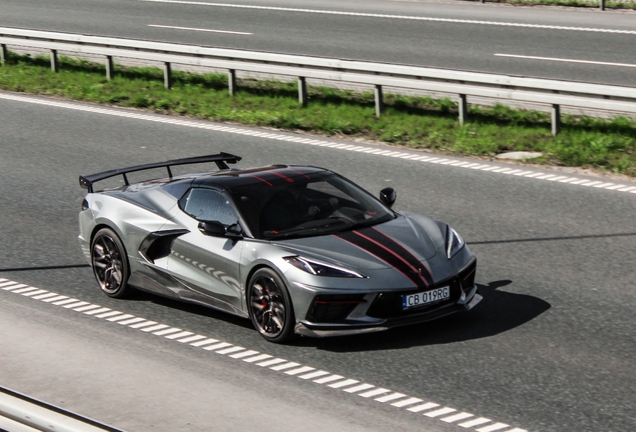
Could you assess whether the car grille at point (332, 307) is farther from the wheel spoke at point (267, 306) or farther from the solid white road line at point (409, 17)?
the solid white road line at point (409, 17)

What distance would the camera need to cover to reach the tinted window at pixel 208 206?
9.16 m

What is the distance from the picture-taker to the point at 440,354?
805 cm

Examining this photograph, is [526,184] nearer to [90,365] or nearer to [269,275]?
[269,275]

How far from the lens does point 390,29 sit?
25.2 m

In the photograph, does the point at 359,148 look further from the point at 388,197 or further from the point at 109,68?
the point at 109,68

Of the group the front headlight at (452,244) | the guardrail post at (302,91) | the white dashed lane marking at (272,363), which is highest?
the guardrail post at (302,91)

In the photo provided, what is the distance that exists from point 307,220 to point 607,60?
1360cm

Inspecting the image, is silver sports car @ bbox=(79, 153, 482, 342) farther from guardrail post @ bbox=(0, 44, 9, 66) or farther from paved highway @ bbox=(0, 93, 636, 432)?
guardrail post @ bbox=(0, 44, 9, 66)

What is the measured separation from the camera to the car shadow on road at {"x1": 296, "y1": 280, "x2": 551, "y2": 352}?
841cm

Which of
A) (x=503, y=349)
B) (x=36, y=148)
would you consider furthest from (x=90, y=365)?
(x=36, y=148)

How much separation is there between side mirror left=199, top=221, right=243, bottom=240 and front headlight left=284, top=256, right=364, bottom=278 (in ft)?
2.59

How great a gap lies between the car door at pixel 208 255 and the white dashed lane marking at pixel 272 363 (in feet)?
1.28

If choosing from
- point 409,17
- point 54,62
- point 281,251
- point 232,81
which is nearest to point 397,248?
point 281,251

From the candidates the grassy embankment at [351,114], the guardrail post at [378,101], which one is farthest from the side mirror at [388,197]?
the guardrail post at [378,101]
